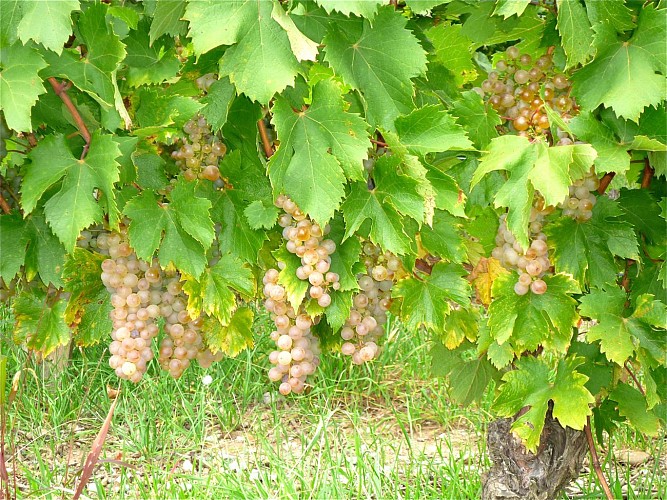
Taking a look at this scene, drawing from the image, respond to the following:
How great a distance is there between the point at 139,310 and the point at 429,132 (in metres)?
0.76

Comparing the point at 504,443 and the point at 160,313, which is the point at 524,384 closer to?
the point at 504,443

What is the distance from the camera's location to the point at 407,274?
174 centimetres

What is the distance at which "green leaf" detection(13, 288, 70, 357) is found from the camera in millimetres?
1803

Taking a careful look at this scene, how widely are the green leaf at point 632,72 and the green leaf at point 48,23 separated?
97 centimetres

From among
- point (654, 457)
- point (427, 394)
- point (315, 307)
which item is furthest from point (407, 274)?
point (427, 394)

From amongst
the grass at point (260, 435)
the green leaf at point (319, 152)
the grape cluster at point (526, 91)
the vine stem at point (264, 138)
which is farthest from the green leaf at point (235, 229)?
the grass at point (260, 435)

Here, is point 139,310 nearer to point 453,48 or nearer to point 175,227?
point 175,227

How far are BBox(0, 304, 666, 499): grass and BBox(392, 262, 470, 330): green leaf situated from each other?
3.44ft

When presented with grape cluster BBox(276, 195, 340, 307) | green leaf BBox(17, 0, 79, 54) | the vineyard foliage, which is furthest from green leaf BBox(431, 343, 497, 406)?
green leaf BBox(17, 0, 79, 54)

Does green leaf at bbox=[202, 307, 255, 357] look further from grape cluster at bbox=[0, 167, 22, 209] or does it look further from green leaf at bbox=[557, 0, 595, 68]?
green leaf at bbox=[557, 0, 595, 68]

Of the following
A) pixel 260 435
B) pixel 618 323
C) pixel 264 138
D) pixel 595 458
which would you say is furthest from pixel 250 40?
pixel 260 435

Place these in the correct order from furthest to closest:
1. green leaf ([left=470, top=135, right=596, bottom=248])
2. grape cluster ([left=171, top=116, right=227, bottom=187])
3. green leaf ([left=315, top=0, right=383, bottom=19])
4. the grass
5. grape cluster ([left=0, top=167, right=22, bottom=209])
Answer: the grass → grape cluster ([left=0, top=167, right=22, bottom=209]) → grape cluster ([left=171, top=116, right=227, bottom=187]) → green leaf ([left=470, top=135, right=596, bottom=248]) → green leaf ([left=315, top=0, right=383, bottom=19])

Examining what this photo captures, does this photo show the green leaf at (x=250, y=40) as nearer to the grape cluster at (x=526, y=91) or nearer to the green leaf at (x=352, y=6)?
the green leaf at (x=352, y=6)

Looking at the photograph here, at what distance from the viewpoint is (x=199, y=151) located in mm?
1752
